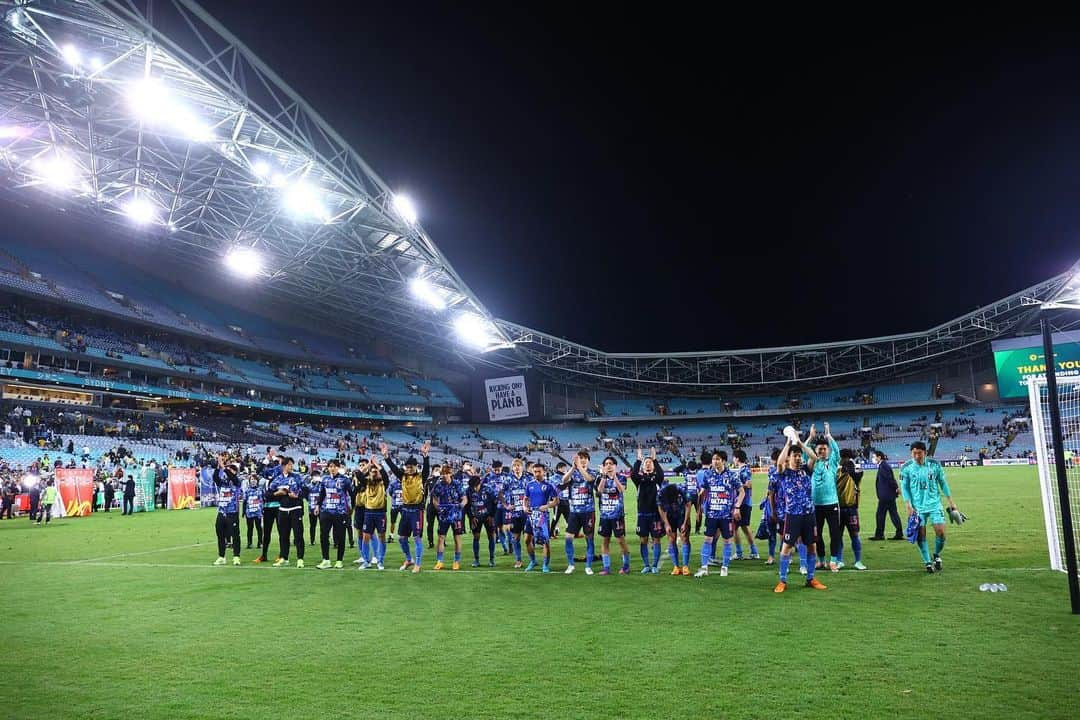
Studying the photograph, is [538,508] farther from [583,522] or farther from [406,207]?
[406,207]

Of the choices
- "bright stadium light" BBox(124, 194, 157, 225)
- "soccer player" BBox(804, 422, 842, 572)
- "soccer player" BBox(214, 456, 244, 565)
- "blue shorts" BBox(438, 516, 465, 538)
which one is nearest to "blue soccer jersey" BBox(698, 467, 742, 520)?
"soccer player" BBox(804, 422, 842, 572)

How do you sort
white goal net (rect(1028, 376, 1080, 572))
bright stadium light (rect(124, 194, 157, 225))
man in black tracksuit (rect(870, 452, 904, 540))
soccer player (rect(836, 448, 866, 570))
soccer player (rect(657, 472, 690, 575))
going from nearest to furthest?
1. white goal net (rect(1028, 376, 1080, 572))
2. soccer player (rect(657, 472, 690, 575))
3. soccer player (rect(836, 448, 866, 570))
4. man in black tracksuit (rect(870, 452, 904, 540))
5. bright stadium light (rect(124, 194, 157, 225))

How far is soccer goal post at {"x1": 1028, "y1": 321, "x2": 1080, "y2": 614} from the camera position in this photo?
285 inches

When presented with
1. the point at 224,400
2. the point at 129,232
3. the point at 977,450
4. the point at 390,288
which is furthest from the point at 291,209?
the point at 977,450

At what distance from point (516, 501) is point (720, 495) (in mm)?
3970

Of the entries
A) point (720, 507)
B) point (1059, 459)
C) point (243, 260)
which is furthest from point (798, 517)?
point (243, 260)

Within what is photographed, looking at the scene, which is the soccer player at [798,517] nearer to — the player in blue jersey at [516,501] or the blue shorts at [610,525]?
the blue shorts at [610,525]

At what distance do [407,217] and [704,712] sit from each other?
3262 cm

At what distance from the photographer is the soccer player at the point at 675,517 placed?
11.2 m

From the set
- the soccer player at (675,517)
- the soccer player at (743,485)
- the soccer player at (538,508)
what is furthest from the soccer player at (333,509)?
the soccer player at (743,485)

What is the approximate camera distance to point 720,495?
10.9 m

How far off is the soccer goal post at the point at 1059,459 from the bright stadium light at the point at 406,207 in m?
28.3

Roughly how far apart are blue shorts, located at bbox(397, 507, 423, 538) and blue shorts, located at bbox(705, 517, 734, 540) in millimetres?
5128

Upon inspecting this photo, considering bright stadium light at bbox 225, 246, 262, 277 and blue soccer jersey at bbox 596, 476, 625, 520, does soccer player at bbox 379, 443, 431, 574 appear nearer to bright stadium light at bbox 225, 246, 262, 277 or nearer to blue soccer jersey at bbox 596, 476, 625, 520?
blue soccer jersey at bbox 596, 476, 625, 520
